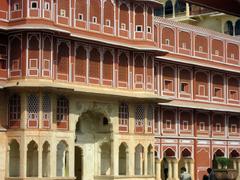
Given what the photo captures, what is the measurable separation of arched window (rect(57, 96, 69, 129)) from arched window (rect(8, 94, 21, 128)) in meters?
1.95

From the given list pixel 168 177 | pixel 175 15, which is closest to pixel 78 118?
pixel 168 177

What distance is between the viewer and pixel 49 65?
2997 cm

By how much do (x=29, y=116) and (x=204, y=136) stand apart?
16.0 meters

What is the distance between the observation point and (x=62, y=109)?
31.2 m

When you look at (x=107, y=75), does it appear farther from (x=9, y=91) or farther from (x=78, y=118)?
(x=9, y=91)

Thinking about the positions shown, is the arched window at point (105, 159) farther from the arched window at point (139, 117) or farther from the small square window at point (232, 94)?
the small square window at point (232, 94)

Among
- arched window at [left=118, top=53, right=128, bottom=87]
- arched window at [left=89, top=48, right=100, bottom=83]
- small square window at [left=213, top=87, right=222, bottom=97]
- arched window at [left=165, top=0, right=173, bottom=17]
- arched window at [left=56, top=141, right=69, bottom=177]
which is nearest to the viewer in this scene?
arched window at [left=56, top=141, right=69, bottom=177]

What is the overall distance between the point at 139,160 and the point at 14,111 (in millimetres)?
8118

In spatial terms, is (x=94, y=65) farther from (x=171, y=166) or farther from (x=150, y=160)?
(x=171, y=166)

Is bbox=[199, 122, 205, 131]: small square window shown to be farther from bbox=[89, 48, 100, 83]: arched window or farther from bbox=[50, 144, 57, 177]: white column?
bbox=[50, 144, 57, 177]: white column

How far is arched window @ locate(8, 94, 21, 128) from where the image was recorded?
29952 millimetres

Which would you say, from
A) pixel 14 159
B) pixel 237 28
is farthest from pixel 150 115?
pixel 237 28

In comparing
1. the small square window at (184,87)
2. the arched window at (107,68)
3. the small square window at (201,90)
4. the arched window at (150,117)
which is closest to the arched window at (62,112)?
the arched window at (107,68)

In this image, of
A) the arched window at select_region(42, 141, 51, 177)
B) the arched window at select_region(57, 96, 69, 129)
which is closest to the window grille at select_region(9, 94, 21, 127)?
the arched window at select_region(42, 141, 51, 177)
